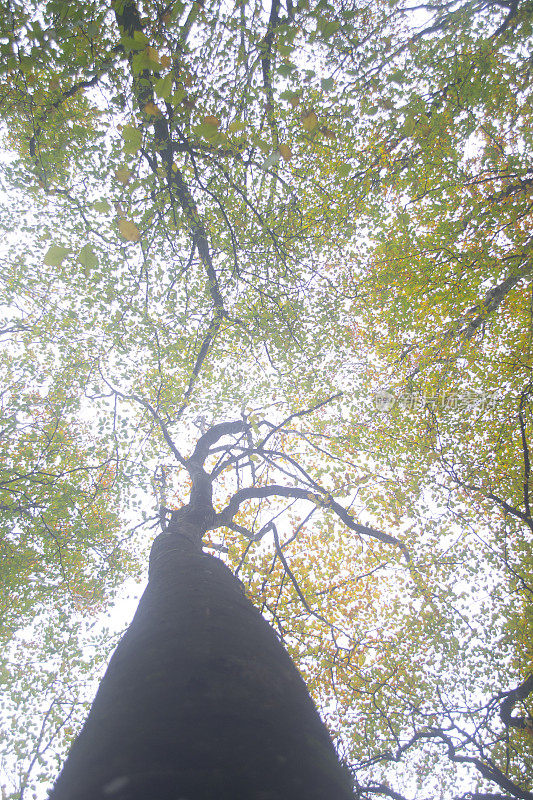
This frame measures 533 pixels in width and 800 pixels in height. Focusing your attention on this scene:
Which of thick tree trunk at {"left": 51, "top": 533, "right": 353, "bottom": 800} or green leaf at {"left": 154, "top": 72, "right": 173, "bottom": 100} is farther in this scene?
green leaf at {"left": 154, "top": 72, "right": 173, "bottom": 100}

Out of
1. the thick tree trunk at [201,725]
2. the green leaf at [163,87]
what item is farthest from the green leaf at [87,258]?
the thick tree trunk at [201,725]

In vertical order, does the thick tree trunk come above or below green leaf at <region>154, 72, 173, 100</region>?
below

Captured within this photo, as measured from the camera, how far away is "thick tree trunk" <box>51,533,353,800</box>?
117cm

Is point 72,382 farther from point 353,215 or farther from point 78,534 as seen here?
point 353,215

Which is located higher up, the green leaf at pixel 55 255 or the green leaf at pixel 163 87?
the green leaf at pixel 163 87

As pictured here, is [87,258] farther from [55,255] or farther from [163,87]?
[163,87]

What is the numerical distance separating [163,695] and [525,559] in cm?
1340

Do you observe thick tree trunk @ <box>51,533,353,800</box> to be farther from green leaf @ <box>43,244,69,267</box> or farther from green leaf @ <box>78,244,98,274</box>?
green leaf @ <box>78,244,98,274</box>

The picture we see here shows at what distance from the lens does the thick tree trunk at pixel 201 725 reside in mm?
1175

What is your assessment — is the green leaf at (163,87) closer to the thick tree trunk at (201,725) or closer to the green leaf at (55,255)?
the green leaf at (55,255)

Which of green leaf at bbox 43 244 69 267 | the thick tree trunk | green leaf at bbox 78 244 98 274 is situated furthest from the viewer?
green leaf at bbox 78 244 98 274

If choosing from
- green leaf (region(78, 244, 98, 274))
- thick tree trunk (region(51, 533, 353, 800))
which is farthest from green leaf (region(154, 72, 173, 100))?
thick tree trunk (region(51, 533, 353, 800))

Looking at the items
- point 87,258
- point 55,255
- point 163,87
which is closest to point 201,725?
point 55,255

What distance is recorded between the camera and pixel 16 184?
6723mm
